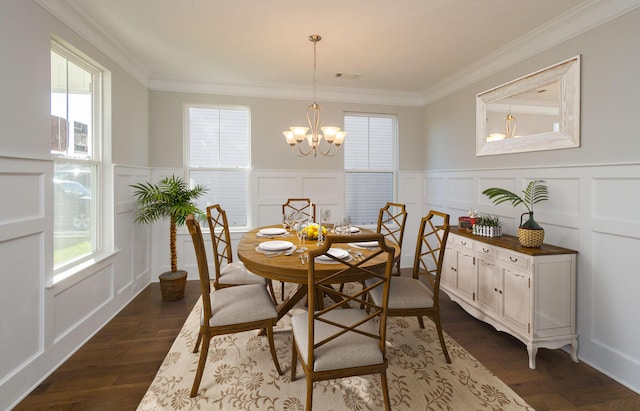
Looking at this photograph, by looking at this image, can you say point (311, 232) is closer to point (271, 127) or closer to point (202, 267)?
point (202, 267)

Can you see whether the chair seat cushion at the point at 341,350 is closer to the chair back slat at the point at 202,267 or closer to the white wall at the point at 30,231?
the chair back slat at the point at 202,267

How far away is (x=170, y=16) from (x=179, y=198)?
184 cm

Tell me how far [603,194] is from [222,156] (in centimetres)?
418

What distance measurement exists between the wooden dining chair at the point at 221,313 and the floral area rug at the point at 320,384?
0.49 feet

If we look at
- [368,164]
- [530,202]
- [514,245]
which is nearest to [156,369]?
[514,245]

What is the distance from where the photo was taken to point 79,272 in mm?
2529

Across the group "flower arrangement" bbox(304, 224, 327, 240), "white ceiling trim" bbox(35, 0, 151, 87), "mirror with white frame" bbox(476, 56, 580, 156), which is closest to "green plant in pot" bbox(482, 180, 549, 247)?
"mirror with white frame" bbox(476, 56, 580, 156)

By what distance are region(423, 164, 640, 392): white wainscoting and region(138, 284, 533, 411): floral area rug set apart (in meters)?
0.91

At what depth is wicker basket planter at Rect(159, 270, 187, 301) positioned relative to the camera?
11.3 ft

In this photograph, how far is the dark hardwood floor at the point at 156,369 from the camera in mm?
1920

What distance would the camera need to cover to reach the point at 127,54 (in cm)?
331

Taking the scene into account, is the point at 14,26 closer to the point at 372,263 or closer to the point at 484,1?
the point at 372,263

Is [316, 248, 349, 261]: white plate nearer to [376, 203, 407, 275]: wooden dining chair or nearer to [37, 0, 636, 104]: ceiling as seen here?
[376, 203, 407, 275]: wooden dining chair

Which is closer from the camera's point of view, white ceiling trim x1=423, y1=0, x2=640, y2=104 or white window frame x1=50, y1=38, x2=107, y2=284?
white ceiling trim x1=423, y1=0, x2=640, y2=104
